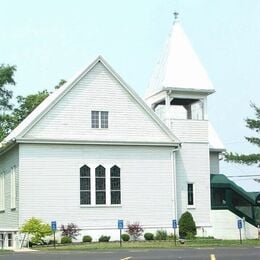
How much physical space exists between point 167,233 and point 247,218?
22.5 feet

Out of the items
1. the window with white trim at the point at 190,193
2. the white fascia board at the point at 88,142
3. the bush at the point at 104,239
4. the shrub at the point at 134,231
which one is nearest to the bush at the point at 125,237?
the shrub at the point at 134,231

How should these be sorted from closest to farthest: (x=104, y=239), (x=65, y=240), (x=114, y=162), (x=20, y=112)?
(x=65, y=240) < (x=104, y=239) < (x=114, y=162) < (x=20, y=112)

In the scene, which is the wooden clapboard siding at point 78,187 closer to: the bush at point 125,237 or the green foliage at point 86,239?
the green foliage at point 86,239

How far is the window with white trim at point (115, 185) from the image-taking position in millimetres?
41156

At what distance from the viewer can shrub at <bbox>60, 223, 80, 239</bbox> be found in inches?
1540

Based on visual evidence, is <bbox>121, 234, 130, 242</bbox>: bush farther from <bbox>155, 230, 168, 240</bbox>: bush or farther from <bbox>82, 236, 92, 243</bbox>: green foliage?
<bbox>82, 236, 92, 243</bbox>: green foliage

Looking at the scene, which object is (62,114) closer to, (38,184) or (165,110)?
(38,184)

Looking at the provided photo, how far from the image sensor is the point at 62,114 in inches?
1591

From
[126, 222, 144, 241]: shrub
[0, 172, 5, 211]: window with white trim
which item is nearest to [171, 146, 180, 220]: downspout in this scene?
[126, 222, 144, 241]: shrub

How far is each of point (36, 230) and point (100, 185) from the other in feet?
18.7

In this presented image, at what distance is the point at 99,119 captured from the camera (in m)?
41.5

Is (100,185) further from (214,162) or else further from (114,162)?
(214,162)

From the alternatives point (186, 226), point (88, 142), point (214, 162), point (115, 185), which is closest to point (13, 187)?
point (88, 142)

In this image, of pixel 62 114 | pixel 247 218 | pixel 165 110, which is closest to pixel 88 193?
pixel 62 114
